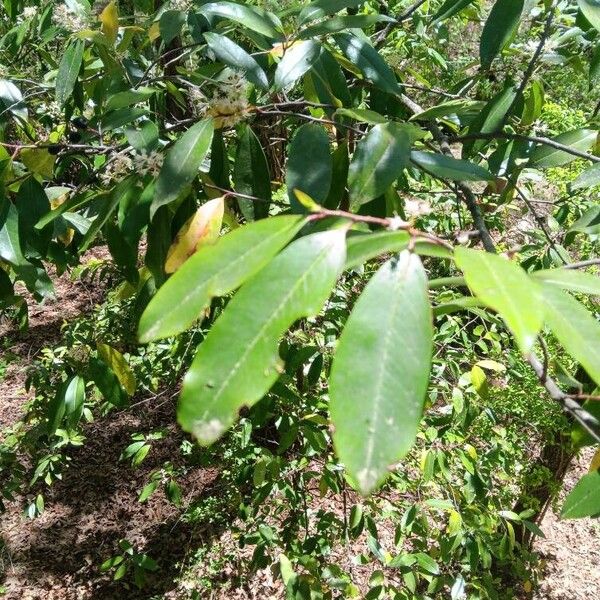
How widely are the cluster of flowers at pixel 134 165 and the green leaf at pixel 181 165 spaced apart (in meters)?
0.10

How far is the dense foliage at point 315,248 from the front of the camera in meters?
0.39

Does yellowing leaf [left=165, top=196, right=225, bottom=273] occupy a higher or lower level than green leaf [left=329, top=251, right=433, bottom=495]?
lower

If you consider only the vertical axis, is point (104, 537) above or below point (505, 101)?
below

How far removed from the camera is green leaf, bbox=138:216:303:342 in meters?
0.43

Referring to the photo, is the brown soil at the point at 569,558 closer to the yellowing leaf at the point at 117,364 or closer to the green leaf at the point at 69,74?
the yellowing leaf at the point at 117,364

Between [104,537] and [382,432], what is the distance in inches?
98.6

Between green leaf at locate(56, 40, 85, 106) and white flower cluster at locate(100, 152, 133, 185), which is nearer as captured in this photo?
white flower cluster at locate(100, 152, 133, 185)

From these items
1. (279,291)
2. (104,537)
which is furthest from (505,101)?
(104,537)

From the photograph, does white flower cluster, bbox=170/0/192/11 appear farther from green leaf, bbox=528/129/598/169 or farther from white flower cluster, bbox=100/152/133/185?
green leaf, bbox=528/129/598/169

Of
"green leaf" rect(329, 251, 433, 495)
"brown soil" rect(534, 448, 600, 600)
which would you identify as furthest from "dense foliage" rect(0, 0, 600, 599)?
"brown soil" rect(534, 448, 600, 600)

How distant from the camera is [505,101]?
1048 mm

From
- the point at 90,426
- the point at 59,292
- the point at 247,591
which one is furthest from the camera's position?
the point at 59,292

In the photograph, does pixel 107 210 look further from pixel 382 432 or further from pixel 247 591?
pixel 247 591

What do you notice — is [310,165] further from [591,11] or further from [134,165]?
[591,11]
